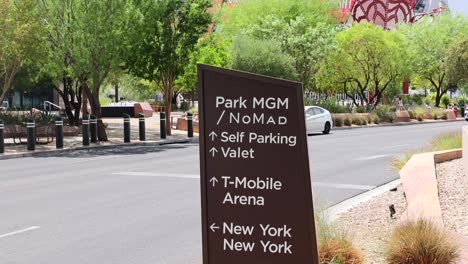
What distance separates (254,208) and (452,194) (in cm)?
580

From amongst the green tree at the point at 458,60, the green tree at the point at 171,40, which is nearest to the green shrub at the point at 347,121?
the green tree at the point at 458,60

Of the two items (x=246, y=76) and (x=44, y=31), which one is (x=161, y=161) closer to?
(x=44, y=31)

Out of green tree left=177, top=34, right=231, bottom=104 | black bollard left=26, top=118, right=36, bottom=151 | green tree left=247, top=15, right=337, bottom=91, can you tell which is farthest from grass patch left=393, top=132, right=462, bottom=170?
green tree left=177, top=34, right=231, bottom=104

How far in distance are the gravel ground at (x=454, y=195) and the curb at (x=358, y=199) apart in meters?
0.96

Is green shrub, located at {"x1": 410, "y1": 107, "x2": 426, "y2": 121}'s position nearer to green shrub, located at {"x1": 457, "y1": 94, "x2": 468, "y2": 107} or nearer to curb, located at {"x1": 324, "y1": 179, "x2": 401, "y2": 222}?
green shrub, located at {"x1": 457, "y1": 94, "x2": 468, "y2": 107}

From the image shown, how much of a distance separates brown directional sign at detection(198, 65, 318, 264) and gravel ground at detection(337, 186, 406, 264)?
2.13 metres

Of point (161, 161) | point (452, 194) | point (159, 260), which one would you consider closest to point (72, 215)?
point (159, 260)

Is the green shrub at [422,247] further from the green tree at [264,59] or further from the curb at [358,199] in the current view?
the green tree at [264,59]

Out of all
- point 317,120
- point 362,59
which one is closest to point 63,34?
point 317,120

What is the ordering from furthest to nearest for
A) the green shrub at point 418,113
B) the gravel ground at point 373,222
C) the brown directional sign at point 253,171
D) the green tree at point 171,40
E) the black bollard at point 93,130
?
→ the green shrub at point 418,113 < the green tree at point 171,40 < the black bollard at point 93,130 < the gravel ground at point 373,222 < the brown directional sign at point 253,171

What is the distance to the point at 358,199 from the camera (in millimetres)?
10961

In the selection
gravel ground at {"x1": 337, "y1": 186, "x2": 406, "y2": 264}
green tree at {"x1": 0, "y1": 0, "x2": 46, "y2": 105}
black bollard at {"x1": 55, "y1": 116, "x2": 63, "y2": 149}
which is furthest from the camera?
green tree at {"x1": 0, "y1": 0, "x2": 46, "y2": 105}

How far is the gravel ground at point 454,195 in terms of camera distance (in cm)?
748

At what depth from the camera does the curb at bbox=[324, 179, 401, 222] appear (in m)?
9.65
